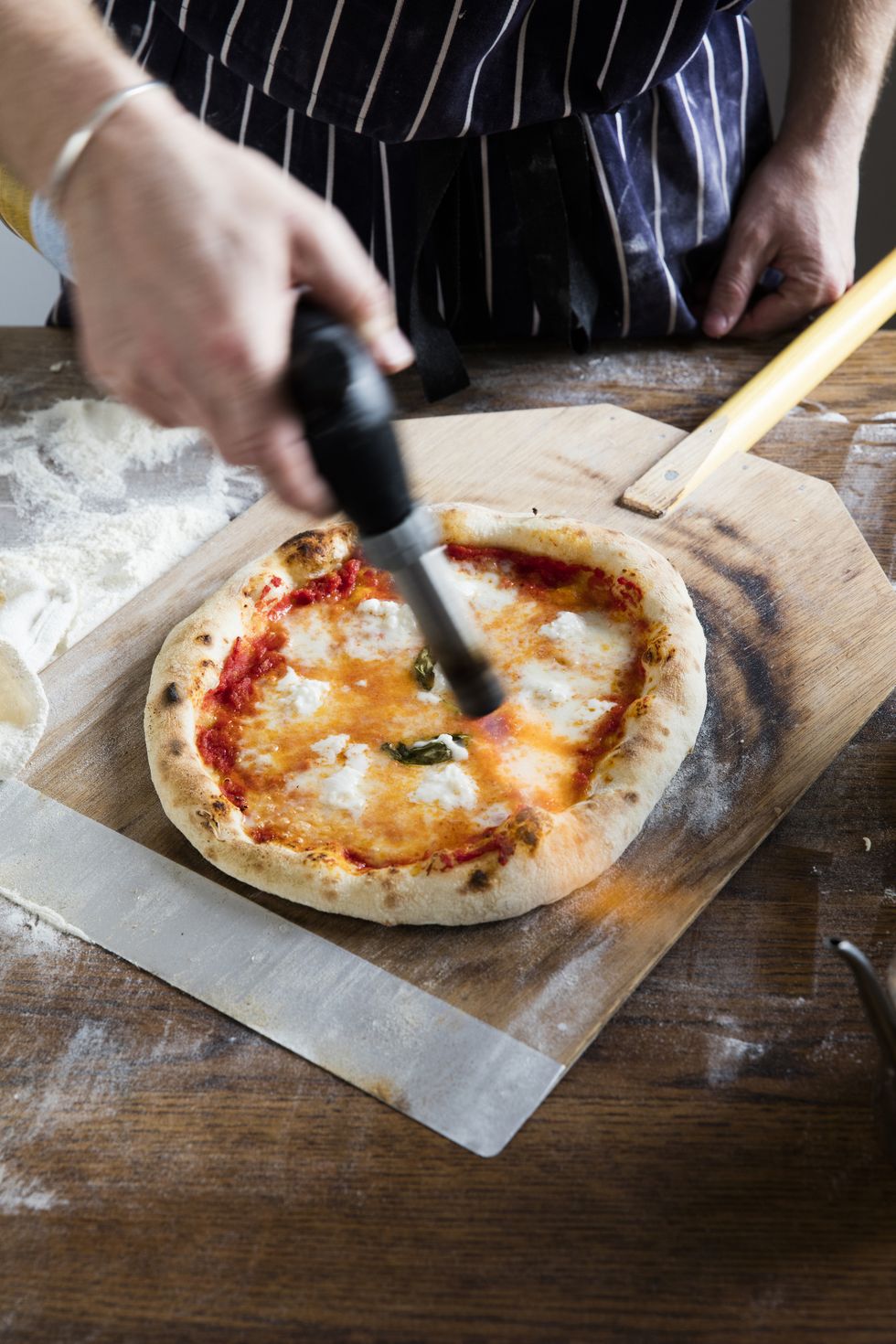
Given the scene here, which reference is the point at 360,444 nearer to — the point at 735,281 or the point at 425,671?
the point at 425,671

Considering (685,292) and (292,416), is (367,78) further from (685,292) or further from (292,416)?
(292,416)

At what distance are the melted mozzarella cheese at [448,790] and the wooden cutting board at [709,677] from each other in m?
0.20

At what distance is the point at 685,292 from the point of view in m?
2.86

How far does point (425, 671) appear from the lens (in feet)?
6.43

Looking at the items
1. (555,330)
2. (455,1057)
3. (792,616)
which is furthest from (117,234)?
(555,330)

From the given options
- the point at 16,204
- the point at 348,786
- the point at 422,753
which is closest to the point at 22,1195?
the point at 348,786

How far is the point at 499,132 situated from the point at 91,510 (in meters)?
1.11

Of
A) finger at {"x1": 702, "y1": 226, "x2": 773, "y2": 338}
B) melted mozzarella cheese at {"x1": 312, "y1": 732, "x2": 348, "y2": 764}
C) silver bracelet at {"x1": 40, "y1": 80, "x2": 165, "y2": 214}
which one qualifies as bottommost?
melted mozzarella cheese at {"x1": 312, "y1": 732, "x2": 348, "y2": 764}

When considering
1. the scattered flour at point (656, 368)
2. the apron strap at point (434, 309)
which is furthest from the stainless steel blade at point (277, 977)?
the scattered flour at point (656, 368)

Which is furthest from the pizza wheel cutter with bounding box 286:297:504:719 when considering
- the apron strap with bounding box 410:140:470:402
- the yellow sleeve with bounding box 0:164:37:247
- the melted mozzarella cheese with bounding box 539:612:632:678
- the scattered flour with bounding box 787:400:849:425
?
the scattered flour with bounding box 787:400:849:425

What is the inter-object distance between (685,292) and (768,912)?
1.76 meters

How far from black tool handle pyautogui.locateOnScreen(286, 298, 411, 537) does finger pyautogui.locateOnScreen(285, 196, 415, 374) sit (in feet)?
0.15

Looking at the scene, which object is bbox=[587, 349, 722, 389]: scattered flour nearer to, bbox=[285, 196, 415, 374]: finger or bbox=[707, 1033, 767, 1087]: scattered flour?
bbox=[285, 196, 415, 374]: finger

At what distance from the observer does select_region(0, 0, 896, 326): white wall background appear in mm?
4340
